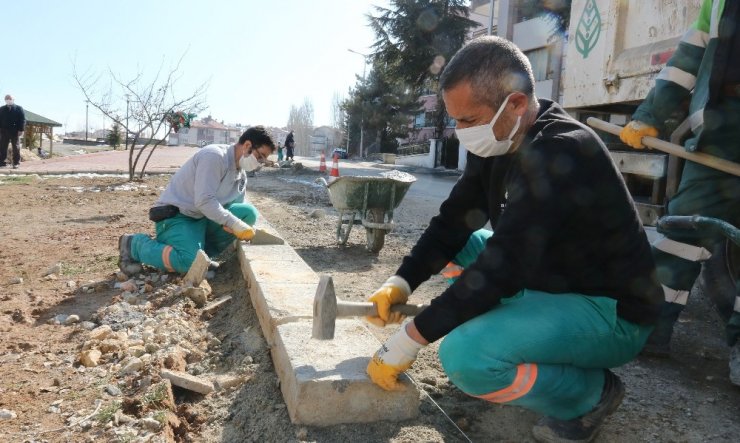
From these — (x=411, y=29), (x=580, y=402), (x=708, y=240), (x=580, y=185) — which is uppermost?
(x=411, y=29)

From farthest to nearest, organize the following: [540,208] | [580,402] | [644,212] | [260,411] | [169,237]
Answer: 1. [169,237]
2. [644,212]
3. [260,411]
4. [580,402]
5. [540,208]

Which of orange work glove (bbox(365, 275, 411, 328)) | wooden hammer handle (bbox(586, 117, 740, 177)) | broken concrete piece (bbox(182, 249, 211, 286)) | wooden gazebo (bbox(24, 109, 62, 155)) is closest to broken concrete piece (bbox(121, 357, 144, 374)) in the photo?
orange work glove (bbox(365, 275, 411, 328))

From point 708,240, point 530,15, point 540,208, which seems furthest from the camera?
point 530,15

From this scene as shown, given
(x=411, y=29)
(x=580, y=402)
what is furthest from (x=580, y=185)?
(x=411, y=29)

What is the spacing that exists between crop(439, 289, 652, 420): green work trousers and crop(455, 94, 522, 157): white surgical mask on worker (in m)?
0.52

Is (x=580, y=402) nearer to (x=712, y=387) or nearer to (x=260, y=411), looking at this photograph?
(x=712, y=387)

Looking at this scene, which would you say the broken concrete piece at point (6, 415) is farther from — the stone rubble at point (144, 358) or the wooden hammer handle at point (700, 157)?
the wooden hammer handle at point (700, 157)

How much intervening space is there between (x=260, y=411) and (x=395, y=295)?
693 millimetres

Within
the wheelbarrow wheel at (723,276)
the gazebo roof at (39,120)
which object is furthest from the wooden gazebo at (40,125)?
the wheelbarrow wheel at (723,276)

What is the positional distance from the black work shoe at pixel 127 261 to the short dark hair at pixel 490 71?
321 centimetres

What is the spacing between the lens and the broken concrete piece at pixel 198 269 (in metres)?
3.80

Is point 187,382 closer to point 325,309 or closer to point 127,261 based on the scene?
point 325,309

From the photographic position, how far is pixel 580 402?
1.94 m

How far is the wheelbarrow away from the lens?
4871 mm
